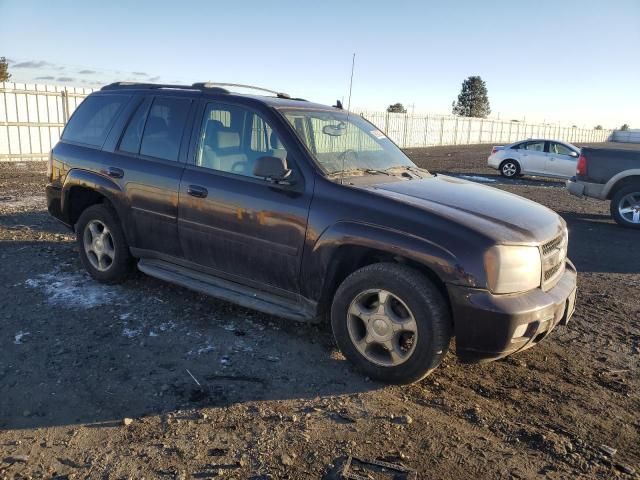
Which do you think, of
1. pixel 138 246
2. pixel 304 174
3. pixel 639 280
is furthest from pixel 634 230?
pixel 138 246

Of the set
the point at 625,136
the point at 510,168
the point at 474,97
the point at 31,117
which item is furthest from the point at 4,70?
the point at 625,136

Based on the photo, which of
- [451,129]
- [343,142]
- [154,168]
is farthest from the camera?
[451,129]

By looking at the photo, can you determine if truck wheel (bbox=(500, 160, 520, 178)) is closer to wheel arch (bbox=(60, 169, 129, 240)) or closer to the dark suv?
the dark suv

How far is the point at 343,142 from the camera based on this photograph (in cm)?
439

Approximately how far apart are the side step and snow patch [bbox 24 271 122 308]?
503 mm

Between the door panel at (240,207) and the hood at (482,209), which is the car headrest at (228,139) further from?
the hood at (482,209)

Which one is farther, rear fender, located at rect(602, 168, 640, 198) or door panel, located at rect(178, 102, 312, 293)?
rear fender, located at rect(602, 168, 640, 198)

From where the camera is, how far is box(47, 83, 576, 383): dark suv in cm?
325

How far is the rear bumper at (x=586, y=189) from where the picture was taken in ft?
32.3

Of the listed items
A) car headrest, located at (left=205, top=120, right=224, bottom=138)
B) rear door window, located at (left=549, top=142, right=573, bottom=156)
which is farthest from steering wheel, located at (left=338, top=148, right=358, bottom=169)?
rear door window, located at (left=549, top=142, right=573, bottom=156)

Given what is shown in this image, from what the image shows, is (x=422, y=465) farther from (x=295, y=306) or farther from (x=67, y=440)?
(x=67, y=440)

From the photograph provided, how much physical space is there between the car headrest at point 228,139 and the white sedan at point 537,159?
1537 centimetres

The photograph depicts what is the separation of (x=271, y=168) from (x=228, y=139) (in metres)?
0.79

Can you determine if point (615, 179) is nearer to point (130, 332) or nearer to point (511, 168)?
point (511, 168)
